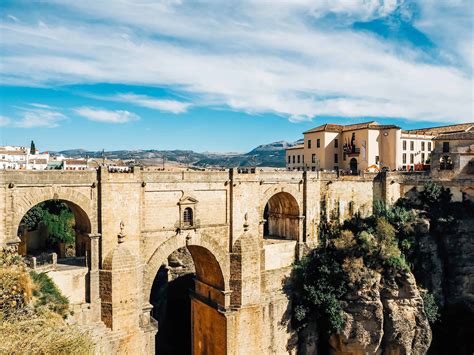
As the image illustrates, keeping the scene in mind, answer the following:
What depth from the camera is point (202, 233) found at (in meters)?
20.7

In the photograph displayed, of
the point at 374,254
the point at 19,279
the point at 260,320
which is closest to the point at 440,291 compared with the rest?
the point at 374,254

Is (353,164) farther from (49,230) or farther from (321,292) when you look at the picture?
(49,230)

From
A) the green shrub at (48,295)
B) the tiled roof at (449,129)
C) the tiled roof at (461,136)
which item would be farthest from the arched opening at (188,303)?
the tiled roof at (449,129)

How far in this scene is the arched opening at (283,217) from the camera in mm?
25344

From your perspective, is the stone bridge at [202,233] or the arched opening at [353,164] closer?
the stone bridge at [202,233]

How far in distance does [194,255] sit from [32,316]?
11419 millimetres

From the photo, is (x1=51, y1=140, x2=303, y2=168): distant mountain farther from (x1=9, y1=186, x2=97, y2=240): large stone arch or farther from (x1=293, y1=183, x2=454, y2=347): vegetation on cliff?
(x1=9, y1=186, x2=97, y2=240): large stone arch

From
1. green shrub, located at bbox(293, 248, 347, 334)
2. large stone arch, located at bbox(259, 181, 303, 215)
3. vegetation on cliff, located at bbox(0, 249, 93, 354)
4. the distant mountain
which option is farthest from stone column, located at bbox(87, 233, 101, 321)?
the distant mountain

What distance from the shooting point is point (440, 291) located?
2691cm

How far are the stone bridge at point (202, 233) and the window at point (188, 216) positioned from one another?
54 millimetres

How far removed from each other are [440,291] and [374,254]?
6720mm

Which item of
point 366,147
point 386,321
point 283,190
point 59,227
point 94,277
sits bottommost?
point 386,321

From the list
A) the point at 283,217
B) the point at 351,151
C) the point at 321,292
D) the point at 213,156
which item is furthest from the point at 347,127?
the point at 213,156

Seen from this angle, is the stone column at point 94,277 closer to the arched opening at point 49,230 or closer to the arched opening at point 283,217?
the arched opening at point 49,230
